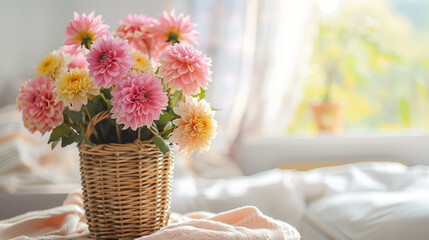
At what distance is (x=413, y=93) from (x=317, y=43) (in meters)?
0.73

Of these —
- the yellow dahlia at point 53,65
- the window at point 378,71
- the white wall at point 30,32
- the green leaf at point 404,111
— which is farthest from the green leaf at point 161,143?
the green leaf at point 404,111

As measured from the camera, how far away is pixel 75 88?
770 mm

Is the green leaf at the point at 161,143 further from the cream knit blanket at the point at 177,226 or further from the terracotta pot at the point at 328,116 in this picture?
the terracotta pot at the point at 328,116

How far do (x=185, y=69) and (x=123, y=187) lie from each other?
0.22 metres

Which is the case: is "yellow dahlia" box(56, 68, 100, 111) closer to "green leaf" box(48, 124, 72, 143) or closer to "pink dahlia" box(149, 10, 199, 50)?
"green leaf" box(48, 124, 72, 143)

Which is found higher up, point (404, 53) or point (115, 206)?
point (404, 53)

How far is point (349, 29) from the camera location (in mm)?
2990

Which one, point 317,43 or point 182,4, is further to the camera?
point 317,43

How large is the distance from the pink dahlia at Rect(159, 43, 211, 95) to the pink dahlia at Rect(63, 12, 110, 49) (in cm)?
13

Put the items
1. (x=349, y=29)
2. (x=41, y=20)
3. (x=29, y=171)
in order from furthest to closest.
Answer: (x=349, y=29) < (x=41, y=20) < (x=29, y=171)

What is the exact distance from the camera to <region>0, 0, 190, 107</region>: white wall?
1889 mm

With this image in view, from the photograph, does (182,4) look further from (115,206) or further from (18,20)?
(115,206)

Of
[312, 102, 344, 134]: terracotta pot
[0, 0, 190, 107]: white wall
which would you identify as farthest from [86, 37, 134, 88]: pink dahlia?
[312, 102, 344, 134]: terracotta pot

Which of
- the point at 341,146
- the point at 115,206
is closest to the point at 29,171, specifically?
the point at 115,206
